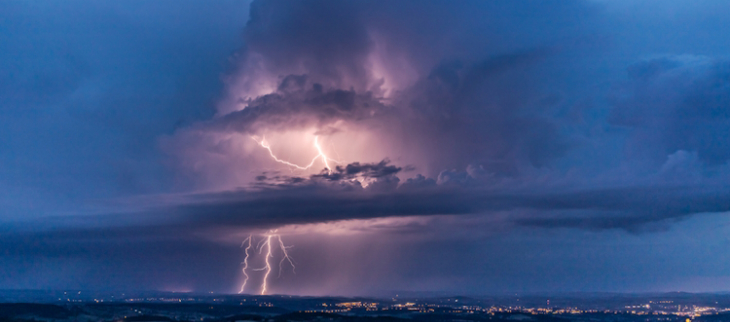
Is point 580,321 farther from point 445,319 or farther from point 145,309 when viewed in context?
point 145,309

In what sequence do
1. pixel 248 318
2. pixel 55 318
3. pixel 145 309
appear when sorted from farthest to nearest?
pixel 145 309
pixel 248 318
pixel 55 318

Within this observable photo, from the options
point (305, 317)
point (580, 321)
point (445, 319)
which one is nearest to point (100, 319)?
point (305, 317)

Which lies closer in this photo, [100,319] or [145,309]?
[100,319]

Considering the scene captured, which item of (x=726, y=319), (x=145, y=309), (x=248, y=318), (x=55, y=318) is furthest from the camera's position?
(x=145, y=309)

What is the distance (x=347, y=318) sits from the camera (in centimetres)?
15925

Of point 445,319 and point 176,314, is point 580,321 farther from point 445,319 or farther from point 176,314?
point 176,314

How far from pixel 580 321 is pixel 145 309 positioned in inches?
5067

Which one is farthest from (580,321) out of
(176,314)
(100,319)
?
(100,319)

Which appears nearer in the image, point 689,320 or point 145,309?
point 689,320

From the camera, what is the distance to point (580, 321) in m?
168

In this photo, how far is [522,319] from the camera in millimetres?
172000

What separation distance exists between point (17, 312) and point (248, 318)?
58.7m

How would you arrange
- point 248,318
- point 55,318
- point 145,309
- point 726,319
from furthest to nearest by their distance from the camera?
point 145,309 → point 726,319 → point 248,318 → point 55,318

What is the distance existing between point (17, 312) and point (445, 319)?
373 ft
